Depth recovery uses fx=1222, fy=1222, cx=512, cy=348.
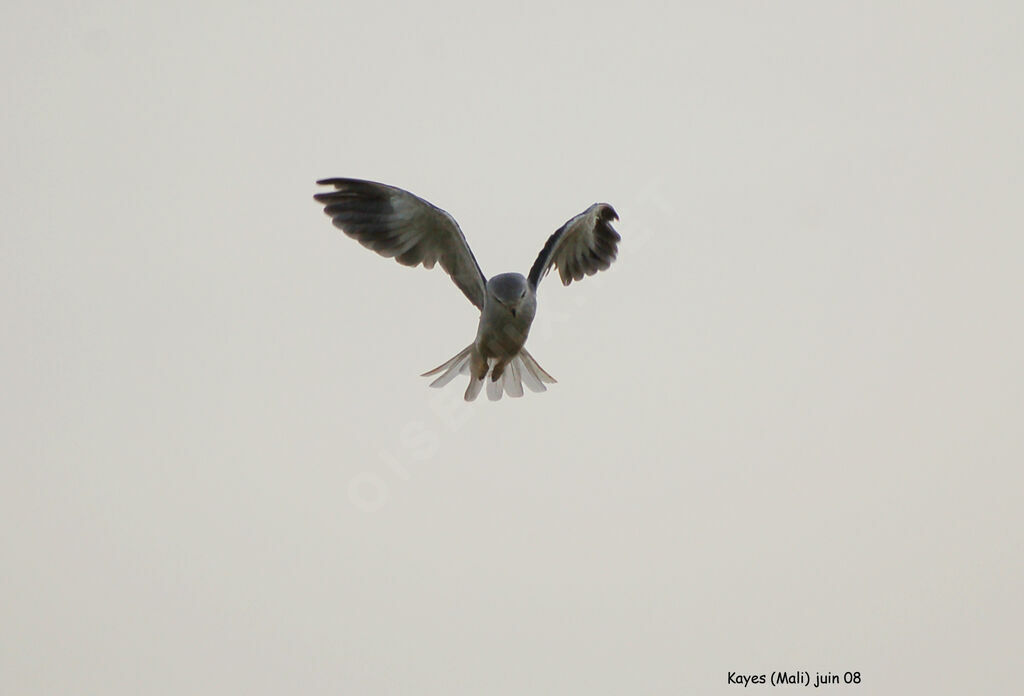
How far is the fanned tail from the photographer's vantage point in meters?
13.0

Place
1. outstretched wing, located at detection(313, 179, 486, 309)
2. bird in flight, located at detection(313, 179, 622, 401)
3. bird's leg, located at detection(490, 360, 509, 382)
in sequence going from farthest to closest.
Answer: bird's leg, located at detection(490, 360, 509, 382)
outstretched wing, located at detection(313, 179, 486, 309)
bird in flight, located at detection(313, 179, 622, 401)

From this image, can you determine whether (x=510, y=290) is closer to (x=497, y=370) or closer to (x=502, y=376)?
(x=497, y=370)

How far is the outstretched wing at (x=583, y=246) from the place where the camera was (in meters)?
12.5

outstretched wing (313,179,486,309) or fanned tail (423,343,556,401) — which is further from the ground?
outstretched wing (313,179,486,309)

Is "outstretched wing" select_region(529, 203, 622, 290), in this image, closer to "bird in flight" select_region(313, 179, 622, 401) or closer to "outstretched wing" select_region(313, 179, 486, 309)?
"bird in flight" select_region(313, 179, 622, 401)

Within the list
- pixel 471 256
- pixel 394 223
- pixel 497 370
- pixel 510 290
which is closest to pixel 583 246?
pixel 471 256

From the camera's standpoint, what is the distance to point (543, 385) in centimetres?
1333

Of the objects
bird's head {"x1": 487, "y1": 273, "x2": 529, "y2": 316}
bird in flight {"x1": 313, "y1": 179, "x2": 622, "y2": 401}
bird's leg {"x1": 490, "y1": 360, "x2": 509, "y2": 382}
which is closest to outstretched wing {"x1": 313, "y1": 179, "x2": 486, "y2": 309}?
bird in flight {"x1": 313, "y1": 179, "x2": 622, "y2": 401}

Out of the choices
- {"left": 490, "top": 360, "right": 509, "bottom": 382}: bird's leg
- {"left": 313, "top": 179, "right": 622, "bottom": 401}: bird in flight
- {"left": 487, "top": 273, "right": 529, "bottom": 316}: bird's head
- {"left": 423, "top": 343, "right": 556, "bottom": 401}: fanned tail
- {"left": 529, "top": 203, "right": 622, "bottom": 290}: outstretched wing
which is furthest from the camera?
{"left": 423, "top": 343, "right": 556, "bottom": 401}: fanned tail

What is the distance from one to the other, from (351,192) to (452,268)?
134cm

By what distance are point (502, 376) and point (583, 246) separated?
1.70 metres

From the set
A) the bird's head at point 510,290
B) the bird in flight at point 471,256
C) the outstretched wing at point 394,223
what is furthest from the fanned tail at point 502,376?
the bird's head at point 510,290

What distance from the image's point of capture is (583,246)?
530 inches

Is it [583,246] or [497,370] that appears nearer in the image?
[497,370]
